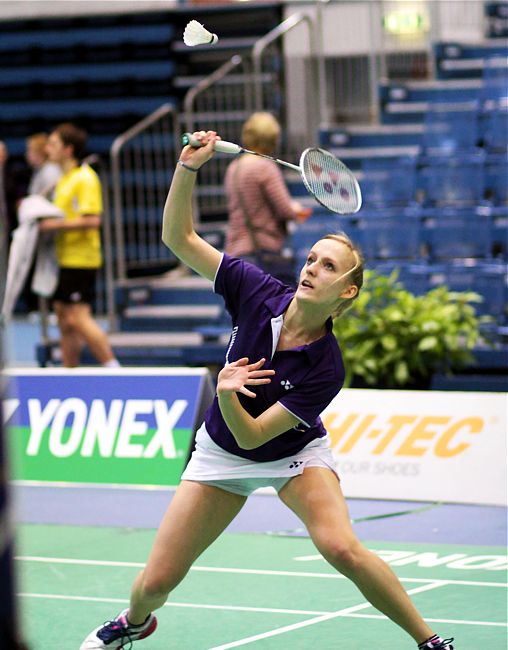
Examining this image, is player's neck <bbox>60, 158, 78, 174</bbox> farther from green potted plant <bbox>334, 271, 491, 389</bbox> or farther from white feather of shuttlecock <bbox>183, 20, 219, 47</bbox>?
white feather of shuttlecock <bbox>183, 20, 219, 47</bbox>

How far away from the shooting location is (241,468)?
4.53m

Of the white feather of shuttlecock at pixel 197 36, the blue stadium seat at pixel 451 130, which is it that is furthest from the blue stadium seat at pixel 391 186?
the white feather of shuttlecock at pixel 197 36

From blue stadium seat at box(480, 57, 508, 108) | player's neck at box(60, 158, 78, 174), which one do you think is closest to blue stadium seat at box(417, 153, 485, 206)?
blue stadium seat at box(480, 57, 508, 108)

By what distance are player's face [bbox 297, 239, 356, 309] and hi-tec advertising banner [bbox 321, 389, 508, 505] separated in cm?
319

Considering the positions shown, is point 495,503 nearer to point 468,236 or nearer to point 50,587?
point 50,587

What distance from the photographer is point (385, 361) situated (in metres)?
9.16

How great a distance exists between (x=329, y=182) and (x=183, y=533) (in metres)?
1.42

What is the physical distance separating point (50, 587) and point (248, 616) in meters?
1.05

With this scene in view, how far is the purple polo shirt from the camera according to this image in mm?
4488

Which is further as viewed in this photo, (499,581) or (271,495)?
(271,495)

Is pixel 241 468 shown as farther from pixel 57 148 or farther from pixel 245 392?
pixel 57 148

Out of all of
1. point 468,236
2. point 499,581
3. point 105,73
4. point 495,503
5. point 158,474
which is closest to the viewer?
point 499,581

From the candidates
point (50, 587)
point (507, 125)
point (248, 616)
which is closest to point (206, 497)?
point (248, 616)

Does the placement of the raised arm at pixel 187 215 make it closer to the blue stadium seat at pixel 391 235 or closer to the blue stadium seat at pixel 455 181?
the blue stadium seat at pixel 391 235
